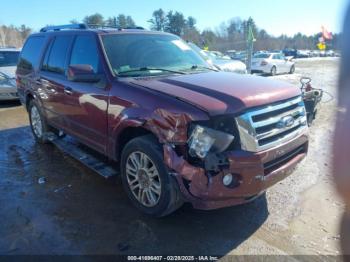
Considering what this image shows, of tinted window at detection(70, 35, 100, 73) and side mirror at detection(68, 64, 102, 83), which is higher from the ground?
tinted window at detection(70, 35, 100, 73)

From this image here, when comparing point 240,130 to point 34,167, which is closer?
point 240,130

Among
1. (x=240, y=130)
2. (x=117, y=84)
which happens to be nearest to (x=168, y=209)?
(x=240, y=130)

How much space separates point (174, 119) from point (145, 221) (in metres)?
1.23

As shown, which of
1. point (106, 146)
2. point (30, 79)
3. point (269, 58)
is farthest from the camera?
point (269, 58)

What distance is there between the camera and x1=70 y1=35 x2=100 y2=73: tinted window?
4.14 metres

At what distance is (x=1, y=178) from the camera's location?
471cm

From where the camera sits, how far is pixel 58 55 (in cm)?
512

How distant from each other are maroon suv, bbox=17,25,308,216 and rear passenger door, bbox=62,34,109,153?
1cm

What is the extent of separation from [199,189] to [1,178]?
323cm

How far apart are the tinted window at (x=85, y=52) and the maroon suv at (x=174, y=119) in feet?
0.05

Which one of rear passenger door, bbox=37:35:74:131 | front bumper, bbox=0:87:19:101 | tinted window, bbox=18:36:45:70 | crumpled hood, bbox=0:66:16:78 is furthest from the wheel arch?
crumpled hood, bbox=0:66:16:78

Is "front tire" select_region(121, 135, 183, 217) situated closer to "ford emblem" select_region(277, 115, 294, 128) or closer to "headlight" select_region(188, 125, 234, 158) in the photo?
"headlight" select_region(188, 125, 234, 158)

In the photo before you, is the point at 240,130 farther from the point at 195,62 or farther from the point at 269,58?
the point at 269,58

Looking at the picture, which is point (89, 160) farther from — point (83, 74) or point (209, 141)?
point (209, 141)
